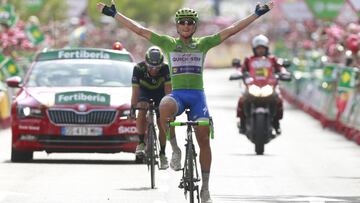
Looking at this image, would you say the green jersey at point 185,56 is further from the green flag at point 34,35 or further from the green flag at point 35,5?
the green flag at point 35,5

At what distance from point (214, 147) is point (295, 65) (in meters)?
23.7

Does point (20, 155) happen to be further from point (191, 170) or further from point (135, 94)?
point (191, 170)

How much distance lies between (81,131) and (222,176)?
89.9 inches

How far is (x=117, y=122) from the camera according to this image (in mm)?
21625

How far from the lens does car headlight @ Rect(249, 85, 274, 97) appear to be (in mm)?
24984

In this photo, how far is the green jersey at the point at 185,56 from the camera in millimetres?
15961

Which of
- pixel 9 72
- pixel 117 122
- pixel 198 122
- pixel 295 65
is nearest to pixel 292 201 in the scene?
pixel 198 122

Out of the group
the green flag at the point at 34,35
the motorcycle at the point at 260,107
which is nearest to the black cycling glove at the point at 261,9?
the motorcycle at the point at 260,107

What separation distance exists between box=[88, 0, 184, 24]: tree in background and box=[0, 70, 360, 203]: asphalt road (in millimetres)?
74370

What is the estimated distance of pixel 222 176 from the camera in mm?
20438

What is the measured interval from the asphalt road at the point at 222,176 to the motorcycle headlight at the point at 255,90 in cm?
96

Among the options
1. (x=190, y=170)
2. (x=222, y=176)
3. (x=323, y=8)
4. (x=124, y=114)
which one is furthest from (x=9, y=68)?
(x=190, y=170)

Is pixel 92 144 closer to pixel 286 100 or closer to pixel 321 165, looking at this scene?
pixel 321 165

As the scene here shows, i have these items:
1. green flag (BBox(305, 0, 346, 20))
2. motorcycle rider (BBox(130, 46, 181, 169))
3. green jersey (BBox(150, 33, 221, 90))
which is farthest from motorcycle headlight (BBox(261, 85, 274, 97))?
green flag (BBox(305, 0, 346, 20))
